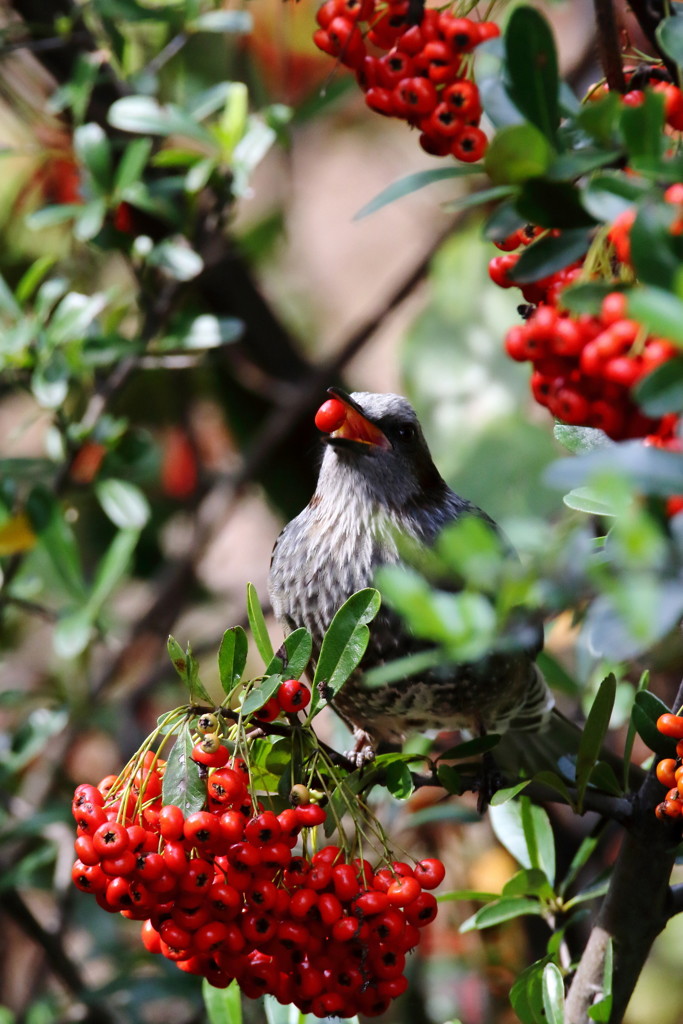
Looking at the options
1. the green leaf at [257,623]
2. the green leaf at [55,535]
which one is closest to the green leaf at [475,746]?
the green leaf at [257,623]

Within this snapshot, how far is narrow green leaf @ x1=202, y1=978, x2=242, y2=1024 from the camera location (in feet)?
5.36

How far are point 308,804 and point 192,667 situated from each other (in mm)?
233

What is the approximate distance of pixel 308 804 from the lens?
135 centimetres

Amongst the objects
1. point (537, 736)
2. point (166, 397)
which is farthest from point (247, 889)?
point (166, 397)

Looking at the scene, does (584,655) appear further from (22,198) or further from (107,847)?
(22,198)

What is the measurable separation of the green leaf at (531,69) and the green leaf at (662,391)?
0.34 m

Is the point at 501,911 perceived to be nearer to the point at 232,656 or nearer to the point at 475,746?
the point at 475,746

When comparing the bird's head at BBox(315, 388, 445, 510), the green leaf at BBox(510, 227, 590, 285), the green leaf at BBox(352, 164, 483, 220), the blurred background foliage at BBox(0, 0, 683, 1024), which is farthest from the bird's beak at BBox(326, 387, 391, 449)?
the green leaf at BBox(510, 227, 590, 285)

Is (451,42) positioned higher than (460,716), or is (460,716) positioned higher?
Result: (451,42)

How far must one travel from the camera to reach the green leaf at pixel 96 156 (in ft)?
7.36

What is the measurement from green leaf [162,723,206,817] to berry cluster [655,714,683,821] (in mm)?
531

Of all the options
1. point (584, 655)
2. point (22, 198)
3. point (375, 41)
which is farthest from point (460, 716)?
point (22, 198)

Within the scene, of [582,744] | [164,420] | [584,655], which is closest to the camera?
[582,744]

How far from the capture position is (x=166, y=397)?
12.1 ft
